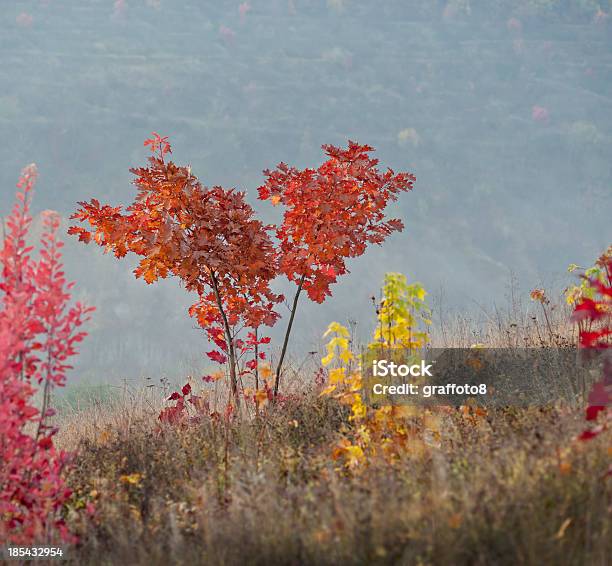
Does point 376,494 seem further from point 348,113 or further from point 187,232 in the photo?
point 348,113

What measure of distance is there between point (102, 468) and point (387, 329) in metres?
2.43

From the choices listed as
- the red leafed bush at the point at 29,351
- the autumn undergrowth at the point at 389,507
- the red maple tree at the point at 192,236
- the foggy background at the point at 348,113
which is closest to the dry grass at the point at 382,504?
the autumn undergrowth at the point at 389,507

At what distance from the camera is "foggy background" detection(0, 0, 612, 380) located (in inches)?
2069

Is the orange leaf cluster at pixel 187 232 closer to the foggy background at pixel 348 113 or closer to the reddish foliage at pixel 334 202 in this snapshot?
the reddish foliage at pixel 334 202

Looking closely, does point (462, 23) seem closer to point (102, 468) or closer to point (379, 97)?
point (379, 97)

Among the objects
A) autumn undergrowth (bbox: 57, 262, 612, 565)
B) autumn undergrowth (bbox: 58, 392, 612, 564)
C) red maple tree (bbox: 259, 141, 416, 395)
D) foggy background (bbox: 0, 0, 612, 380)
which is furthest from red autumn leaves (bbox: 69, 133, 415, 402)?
foggy background (bbox: 0, 0, 612, 380)

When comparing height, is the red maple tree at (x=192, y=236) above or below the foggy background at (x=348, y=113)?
below

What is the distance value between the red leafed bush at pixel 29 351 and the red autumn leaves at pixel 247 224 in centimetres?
253

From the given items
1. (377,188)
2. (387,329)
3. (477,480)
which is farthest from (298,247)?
(477,480)

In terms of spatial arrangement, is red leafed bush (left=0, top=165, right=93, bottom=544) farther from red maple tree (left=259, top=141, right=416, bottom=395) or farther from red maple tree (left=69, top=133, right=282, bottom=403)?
red maple tree (left=259, top=141, right=416, bottom=395)

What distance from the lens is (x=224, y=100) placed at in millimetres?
66938

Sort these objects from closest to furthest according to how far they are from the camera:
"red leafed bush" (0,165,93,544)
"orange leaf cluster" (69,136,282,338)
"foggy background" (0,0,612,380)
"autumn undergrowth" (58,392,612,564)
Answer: "autumn undergrowth" (58,392,612,564) → "red leafed bush" (0,165,93,544) → "orange leaf cluster" (69,136,282,338) → "foggy background" (0,0,612,380)

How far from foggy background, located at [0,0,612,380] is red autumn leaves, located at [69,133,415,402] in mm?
32235

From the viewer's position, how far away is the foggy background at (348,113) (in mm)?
52562
